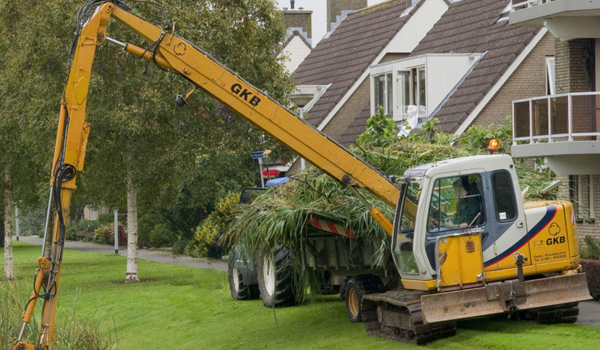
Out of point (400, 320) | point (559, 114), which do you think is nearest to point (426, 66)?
point (559, 114)

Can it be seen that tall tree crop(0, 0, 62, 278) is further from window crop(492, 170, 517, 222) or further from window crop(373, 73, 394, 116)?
window crop(492, 170, 517, 222)

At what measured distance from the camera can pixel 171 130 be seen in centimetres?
2798

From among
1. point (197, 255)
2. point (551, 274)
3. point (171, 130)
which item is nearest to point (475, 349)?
point (551, 274)

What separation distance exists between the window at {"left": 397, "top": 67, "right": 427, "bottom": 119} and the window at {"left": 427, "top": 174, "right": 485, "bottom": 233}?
16.9 m

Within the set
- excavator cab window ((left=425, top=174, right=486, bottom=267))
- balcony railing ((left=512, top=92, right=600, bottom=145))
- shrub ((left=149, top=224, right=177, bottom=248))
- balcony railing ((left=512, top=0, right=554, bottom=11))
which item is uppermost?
balcony railing ((left=512, top=0, right=554, bottom=11))

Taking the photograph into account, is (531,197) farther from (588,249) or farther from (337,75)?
(337,75)

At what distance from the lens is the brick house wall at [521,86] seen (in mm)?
28547

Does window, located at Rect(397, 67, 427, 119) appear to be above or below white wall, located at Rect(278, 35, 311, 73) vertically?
below

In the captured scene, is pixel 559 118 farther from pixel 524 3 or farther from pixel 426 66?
pixel 426 66

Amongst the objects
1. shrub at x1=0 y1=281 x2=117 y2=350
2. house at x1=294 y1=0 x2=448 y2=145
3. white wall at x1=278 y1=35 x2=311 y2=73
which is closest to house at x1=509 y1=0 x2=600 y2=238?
shrub at x1=0 y1=281 x2=117 y2=350

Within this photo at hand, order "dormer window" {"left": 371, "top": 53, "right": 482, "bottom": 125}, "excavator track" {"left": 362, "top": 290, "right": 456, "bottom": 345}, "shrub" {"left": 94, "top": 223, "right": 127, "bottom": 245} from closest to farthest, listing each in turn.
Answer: "excavator track" {"left": 362, "top": 290, "right": 456, "bottom": 345}
"dormer window" {"left": 371, "top": 53, "right": 482, "bottom": 125}
"shrub" {"left": 94, "top": 223, "right": 127, "bottom": 245}

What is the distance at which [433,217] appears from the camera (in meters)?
14.5

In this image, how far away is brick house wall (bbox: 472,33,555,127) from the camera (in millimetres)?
28547

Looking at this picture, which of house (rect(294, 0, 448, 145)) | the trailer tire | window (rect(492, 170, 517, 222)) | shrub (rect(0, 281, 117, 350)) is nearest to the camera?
window (rect(492, 170, 517, 222))
